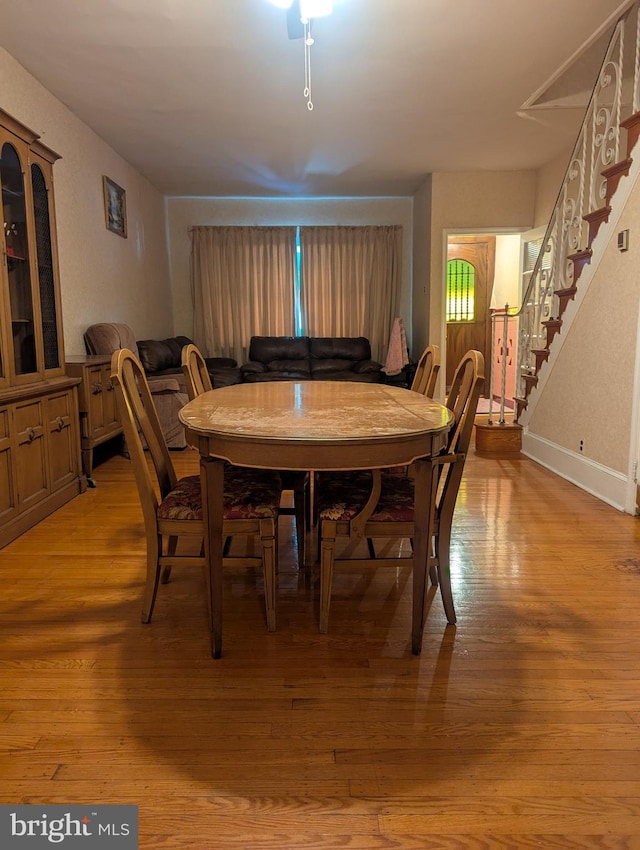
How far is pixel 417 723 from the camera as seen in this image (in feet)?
4.92

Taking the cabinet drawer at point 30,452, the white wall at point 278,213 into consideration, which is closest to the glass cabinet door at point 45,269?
the cabinet drawer at point 30,452

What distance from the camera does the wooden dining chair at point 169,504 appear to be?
73.0 inches

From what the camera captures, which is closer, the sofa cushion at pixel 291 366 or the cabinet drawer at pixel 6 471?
the cabinet drawer at pixel 6 471

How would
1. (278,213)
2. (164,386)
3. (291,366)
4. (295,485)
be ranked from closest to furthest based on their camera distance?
(295,485) → (164,386) → (291,366) → (278,213)

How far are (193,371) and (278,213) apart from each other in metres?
5.41

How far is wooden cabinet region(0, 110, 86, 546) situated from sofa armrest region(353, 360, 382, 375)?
3890 mm

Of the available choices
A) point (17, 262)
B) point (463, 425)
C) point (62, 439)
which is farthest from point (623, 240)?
point (62, 439)

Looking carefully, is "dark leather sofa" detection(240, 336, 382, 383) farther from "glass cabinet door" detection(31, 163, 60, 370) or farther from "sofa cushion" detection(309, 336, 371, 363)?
"glass cabinet door" detection(31, 163, 60, 370)

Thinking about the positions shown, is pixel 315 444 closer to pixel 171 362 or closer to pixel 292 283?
pixel 171 362

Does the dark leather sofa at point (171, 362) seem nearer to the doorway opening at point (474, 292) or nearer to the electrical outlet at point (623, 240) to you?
the doorway opening at point (474, 292)

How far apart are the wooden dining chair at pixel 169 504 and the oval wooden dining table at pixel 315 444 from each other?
16 cm

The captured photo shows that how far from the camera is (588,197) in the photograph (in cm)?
453

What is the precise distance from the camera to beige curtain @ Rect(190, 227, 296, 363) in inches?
292

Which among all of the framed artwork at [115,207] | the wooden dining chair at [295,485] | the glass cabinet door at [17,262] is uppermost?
the framed artwork at [115,207]
